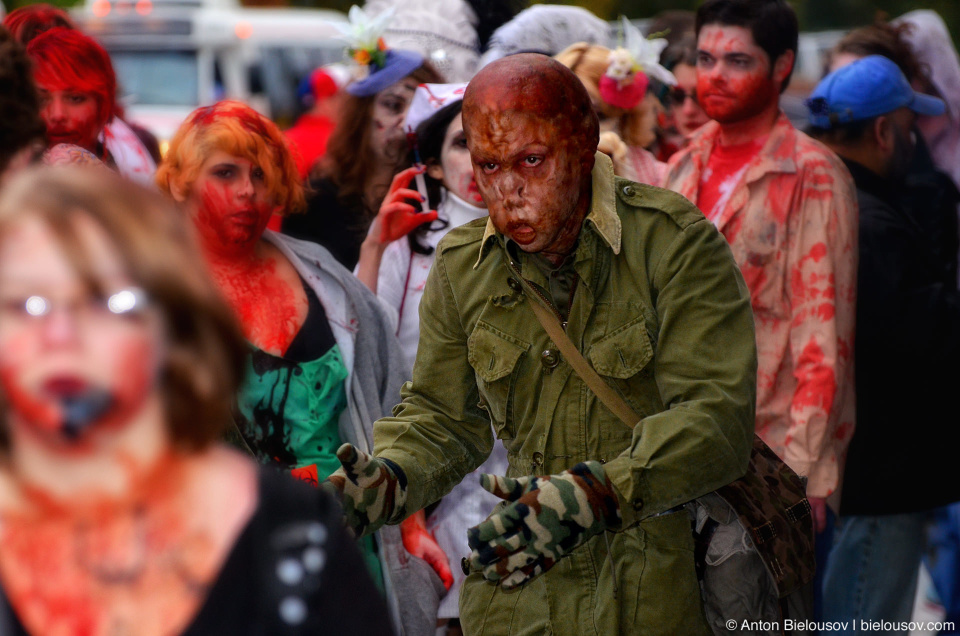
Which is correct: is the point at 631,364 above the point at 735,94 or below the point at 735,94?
above

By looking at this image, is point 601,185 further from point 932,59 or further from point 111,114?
point 932,59

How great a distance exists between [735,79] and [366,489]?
→ 8.77ft

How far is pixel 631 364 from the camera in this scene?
8.80 feet

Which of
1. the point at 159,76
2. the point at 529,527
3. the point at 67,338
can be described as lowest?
the point at 159,76

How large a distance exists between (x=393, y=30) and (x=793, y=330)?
2757mm

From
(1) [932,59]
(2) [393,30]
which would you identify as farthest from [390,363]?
(1) [932,59]

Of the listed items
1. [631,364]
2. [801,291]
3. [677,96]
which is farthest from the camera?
[677,96]

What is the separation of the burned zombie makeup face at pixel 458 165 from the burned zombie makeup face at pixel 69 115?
1294 mm

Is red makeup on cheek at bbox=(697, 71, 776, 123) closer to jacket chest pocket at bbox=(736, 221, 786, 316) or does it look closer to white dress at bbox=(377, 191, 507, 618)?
jacket chest pocket at bbox=(736, 221, 786, 316)

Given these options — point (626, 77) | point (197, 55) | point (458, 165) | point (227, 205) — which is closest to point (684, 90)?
point (626, 77)

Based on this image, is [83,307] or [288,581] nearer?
[83,307]

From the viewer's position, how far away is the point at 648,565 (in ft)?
8.83

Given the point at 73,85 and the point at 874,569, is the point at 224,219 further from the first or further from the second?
the point at 874,569

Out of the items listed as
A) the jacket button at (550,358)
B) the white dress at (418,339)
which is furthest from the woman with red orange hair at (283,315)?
the jacket button at (550,358)
